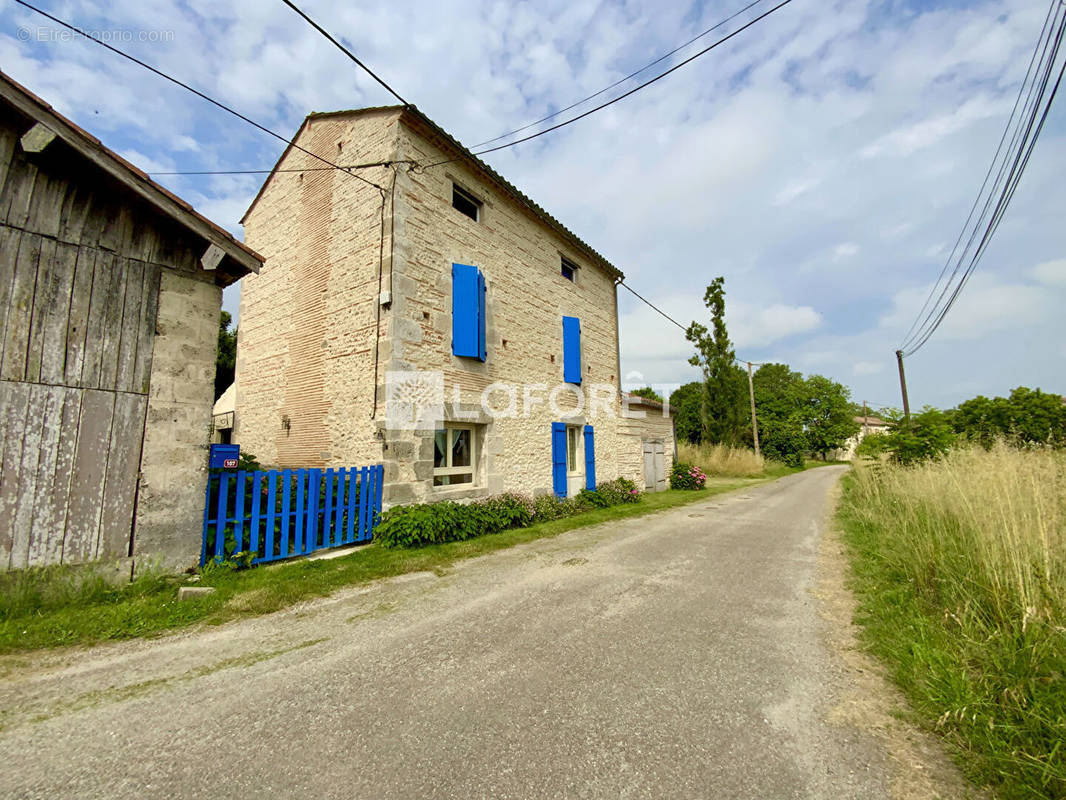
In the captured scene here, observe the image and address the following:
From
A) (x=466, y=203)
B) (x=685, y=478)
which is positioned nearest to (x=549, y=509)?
(x=466, y=203)

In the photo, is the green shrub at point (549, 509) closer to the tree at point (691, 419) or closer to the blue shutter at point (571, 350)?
the blue shutter at point (571, 350)

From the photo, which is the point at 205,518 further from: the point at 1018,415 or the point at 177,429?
the point at 1018,415

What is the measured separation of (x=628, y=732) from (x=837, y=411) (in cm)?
4776

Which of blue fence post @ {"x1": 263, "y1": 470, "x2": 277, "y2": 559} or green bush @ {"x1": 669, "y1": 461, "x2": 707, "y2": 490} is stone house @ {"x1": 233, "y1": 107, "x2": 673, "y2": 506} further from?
green bush @ {"x1": 669, "y1": 461, "x2": 707, "y2": 490}

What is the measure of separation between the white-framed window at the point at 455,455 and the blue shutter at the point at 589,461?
3794mm

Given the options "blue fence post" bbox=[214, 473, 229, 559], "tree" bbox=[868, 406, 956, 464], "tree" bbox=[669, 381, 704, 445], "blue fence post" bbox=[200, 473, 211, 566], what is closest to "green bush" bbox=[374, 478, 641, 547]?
"blue fence post" bbox=[214, 473, 229, 559]

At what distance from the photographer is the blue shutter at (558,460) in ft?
34.1

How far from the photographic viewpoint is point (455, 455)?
8.39 m

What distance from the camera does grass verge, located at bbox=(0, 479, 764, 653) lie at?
132 inches

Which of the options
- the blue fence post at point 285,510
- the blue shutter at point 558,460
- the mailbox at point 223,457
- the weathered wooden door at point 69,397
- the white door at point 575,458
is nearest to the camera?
the weathered wooden door at point 69,397

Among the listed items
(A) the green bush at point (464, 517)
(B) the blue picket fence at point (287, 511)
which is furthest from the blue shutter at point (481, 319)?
(B) the blue picket fence at point (287, 511)

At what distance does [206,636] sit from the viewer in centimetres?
338

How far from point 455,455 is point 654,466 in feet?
29.0

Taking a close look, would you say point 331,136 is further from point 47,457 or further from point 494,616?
point 494,616
